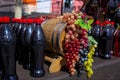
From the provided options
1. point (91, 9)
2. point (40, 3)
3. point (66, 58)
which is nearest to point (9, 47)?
point (66, 58)

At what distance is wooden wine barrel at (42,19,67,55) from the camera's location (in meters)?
1.73

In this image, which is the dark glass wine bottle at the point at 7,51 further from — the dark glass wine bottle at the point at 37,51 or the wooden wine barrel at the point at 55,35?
the wooden wine barrel at the point at 55,35

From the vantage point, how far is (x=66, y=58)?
1722 mm

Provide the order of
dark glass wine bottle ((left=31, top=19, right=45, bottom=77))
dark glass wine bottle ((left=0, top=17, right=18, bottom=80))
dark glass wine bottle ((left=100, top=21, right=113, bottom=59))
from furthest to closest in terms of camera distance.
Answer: dark glass wine bottle ((left=100, top=21, right=113, bottom=59))
dark glass wine bottle ((left=31, top=19, right=45, bottom=77))
dark glass wine bottle ((left=0, top=17, right=18, bottom=80))

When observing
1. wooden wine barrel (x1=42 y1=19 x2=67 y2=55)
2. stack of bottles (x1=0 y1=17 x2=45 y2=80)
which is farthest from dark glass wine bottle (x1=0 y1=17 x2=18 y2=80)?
wooden wine barrel (x1=42 y1=19 x2=67 y2=55)

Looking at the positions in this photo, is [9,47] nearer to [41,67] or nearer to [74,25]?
[41,67]

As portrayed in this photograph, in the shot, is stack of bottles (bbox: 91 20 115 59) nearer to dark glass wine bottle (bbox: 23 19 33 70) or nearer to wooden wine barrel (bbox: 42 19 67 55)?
wooden wine barrel (bbox: 42 19 67 55)

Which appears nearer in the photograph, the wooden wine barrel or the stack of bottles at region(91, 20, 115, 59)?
the wooden wine barrel

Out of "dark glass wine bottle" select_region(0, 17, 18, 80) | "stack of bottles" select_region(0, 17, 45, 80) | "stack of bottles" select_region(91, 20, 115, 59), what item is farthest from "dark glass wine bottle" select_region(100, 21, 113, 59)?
"dark glass wine bottle" select_region(0, 17, 18, 80)

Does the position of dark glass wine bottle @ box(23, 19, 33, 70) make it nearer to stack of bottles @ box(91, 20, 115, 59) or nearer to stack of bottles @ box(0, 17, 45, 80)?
stack of bottles @ box(0, 17, 45, 80)

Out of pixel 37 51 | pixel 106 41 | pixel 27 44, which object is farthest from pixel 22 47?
pixel 106 41

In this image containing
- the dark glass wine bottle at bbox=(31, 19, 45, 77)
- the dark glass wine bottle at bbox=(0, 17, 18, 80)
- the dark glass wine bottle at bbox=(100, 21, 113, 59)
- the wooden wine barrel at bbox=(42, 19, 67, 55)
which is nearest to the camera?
the dark glass wine bottle at bbox=(0, 17, 18, 80)

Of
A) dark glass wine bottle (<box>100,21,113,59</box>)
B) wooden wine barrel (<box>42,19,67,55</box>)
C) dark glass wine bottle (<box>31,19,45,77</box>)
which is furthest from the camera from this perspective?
dark glass wine bottle (<box>100,21,113,59</box>)

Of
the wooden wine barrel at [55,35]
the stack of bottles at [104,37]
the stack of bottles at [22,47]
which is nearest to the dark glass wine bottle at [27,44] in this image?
the stack of bottles at [22,47]
